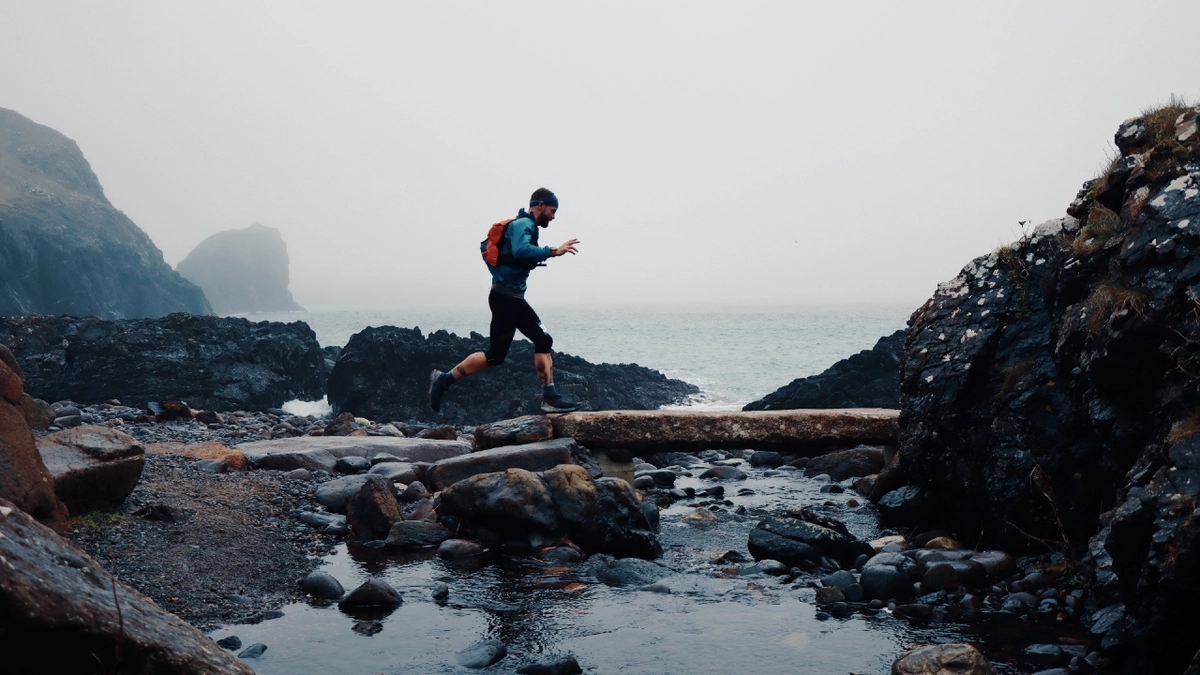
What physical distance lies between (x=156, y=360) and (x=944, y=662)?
→ 83.5 ft

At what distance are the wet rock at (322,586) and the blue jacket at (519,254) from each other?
13.8 feet

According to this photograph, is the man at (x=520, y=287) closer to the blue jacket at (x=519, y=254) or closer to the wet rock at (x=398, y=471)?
the blue jacket at (x=519, y=254)

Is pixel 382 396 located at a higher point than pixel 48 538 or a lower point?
lower

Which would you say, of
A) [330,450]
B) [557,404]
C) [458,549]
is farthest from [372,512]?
[330,450]

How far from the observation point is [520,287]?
940 centimetres

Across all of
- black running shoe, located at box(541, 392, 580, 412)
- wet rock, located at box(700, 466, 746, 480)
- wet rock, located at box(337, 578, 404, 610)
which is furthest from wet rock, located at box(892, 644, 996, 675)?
wet rock, located at box(700, 466, 746, 480)

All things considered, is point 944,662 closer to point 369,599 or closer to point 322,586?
point 369,599

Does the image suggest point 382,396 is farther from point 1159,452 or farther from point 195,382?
point 1159,452

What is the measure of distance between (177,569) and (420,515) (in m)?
2.52

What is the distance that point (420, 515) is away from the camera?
794 cm

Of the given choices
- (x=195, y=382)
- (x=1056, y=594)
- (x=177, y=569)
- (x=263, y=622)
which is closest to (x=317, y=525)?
(x=177, y=569)

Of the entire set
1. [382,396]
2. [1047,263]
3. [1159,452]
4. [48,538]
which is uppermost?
[1047,263]

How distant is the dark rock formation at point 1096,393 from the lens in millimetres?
4195

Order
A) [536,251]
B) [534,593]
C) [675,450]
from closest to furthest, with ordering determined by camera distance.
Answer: [534,593] → [536,251] → [675,450]
